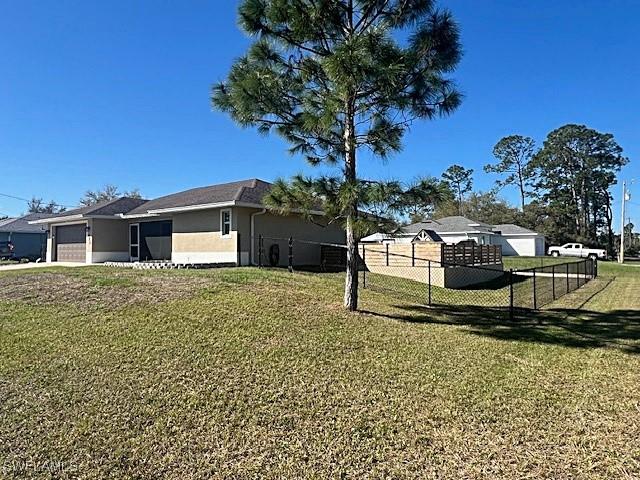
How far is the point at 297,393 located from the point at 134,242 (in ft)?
60.2

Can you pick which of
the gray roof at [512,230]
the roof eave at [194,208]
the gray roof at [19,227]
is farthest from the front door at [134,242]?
the gray roof at [512,230]

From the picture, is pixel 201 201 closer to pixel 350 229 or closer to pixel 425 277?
pixel 425 277

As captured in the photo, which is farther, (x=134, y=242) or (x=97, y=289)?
(x=134, y=242)

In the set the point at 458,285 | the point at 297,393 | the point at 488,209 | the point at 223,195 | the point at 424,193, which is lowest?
the point at 297,393

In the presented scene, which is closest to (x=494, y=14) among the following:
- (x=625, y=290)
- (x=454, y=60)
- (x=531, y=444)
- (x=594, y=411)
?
(x=454, y=60)

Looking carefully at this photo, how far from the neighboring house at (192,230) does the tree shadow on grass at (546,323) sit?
4295 mm

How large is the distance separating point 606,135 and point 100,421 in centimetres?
6164

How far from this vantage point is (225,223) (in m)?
15.6

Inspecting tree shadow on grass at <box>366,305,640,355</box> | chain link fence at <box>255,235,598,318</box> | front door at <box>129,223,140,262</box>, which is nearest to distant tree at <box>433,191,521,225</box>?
chain link fence at <box>255,235,598,318</box>

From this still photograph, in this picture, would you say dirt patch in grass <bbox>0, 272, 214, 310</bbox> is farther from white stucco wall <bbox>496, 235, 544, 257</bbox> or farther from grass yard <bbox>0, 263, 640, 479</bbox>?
white stucco wall <bbox>496, 235, 544, 257</bbox>

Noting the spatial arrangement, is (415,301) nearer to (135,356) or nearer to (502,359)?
(502,359)

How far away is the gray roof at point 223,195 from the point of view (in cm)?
1552

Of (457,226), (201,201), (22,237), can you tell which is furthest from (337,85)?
(22,237)

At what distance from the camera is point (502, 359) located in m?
6.17
